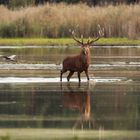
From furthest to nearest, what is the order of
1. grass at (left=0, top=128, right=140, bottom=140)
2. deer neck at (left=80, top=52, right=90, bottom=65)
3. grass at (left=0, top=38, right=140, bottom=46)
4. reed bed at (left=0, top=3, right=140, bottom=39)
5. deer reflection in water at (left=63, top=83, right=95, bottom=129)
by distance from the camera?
reed bed at (left=0, top=3, right=140, bottom=39), grass at (left=0, top=38, right=140, bottom=46), deer neck at (left=80, top=52, right=90, bottom=65), deer reflection in water at (left=63, top=83, right=95, bottom=129), grass at (left=0, top=128, right=140, bottom=140)

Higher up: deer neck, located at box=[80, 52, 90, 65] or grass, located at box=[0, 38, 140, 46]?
deer neck, located at box=[80, 52, 90, 65]

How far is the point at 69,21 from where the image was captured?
5388 cm

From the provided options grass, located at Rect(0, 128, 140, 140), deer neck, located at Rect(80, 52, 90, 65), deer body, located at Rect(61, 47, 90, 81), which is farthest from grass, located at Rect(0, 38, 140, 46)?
grass, located at Rect(0, 128, 140, 140)

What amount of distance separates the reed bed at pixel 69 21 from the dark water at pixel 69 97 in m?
17.0

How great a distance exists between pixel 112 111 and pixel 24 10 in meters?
41.8

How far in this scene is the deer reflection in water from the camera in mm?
Answer: 15016

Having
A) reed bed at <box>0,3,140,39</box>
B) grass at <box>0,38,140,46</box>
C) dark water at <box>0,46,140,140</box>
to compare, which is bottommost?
grass at <box>0,38,140,46</box>

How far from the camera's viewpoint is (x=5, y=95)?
66.6ft

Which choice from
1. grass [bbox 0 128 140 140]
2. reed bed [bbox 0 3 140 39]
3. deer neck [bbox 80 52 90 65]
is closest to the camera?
grass [bbox 0 128 140 140]

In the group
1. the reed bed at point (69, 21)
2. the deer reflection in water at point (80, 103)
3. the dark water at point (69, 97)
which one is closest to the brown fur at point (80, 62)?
the dark water at point (69, 97)

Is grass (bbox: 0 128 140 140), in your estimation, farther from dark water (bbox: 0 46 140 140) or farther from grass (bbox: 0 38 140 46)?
grass (bbox: 0 38 140 46)

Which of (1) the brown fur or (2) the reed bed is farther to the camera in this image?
(2) the reed bed

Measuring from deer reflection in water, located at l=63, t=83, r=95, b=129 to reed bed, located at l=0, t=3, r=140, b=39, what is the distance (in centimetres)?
2791

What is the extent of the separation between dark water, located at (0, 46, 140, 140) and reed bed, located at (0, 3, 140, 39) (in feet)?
55.9
